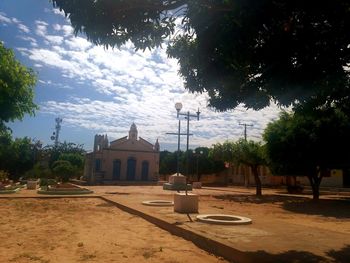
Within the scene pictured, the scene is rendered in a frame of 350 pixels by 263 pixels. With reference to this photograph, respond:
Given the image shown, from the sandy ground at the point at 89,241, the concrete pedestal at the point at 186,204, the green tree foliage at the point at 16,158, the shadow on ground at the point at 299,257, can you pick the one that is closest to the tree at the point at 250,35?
the shadow on ground at the point at 299,257

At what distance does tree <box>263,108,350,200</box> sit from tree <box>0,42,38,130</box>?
1580 cm

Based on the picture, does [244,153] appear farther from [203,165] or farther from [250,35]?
[203,165]

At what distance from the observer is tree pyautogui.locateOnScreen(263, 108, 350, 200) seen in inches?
810

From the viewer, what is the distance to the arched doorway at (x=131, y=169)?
49.7 metres

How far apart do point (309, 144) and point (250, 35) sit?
17128mm

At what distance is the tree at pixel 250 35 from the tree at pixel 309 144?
46.4 ft

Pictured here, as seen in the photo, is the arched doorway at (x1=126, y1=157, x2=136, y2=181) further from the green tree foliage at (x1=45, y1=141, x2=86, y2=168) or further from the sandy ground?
the sandy ground

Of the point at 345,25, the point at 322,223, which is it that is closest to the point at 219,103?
the point at 345,25

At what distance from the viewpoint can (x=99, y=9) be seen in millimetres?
5535

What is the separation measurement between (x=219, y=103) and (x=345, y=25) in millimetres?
2935

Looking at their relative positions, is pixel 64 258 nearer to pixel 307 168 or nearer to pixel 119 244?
pixel 119 244

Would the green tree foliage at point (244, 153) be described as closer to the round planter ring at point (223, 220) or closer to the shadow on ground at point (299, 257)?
the round planter ring at point (223, 220)

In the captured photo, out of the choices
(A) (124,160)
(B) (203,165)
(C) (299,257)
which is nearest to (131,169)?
(A) (124,160)

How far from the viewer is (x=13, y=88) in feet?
23.1
